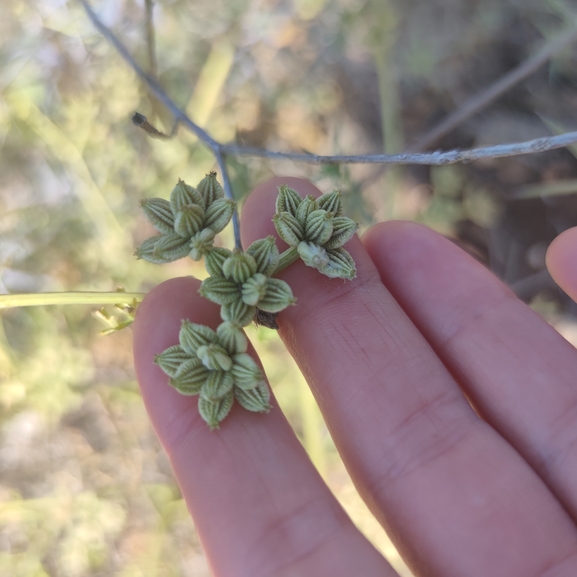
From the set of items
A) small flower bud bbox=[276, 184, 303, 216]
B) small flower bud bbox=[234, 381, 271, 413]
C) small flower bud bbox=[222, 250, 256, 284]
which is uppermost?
small flower bud bbox=[276, 184, 303, 216]

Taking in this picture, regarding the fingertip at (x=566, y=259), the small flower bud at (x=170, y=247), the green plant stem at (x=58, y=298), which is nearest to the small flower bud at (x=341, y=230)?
the small flower bud at (x=170, y=247)

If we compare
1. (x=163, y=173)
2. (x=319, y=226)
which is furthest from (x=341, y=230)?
(x=163, y=173)

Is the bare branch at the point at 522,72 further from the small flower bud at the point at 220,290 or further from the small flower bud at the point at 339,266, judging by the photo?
the small flower bud at the point at 220,290

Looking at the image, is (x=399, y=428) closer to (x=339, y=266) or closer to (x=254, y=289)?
(x=339, y=266)

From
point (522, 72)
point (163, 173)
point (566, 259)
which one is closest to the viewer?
point (566, 259)

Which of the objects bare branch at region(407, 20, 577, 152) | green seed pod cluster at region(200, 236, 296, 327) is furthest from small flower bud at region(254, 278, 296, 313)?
bare branch at region(407, 20, 577, 152)

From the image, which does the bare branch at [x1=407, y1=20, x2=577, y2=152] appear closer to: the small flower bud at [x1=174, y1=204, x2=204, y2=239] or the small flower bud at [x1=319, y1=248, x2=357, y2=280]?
the small flower bud at [x1=319, y1=248, x2=357, y2=280]

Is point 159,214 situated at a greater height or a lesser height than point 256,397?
greater
